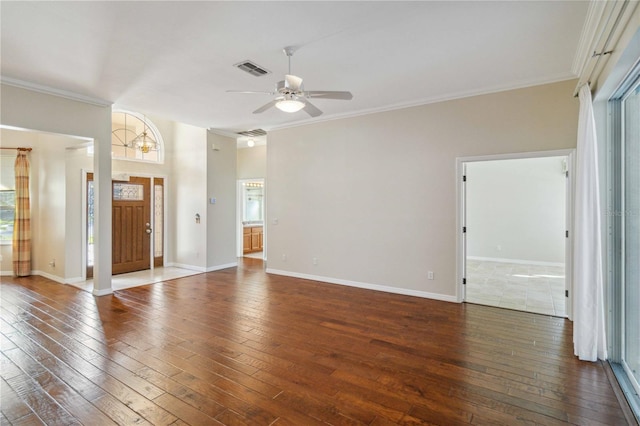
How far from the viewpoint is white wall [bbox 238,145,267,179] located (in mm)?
8688

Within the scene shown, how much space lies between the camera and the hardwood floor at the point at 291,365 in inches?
85.3

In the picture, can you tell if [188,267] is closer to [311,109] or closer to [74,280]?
[74,280]

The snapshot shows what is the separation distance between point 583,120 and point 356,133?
3199 millimetres

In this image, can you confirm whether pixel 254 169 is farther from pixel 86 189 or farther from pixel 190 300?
pixel 190 300

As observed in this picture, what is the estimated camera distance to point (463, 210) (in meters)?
4.61

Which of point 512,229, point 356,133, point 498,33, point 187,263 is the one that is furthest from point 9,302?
point 512,229

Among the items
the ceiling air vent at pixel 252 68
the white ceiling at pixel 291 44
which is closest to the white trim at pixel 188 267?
the white ceiling at pixel 291 44

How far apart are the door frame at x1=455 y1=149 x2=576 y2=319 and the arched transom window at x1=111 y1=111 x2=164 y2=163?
616 centimetres

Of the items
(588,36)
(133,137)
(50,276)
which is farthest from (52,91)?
(588,36)

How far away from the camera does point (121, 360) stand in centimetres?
290

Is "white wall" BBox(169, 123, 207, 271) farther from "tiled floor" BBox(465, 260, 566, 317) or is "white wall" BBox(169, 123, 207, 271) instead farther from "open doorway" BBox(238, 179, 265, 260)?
"tiled floor" BBox(465, 260, 566, 317)

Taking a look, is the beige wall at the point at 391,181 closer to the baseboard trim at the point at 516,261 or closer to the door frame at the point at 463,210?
the door frame at the point at 463,210

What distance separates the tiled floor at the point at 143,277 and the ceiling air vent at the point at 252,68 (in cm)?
430

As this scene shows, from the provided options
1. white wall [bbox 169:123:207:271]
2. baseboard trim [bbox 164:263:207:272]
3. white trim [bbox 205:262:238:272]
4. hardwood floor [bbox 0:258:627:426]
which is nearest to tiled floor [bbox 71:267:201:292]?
baseboard trim [bbox 164:263:207:272]
